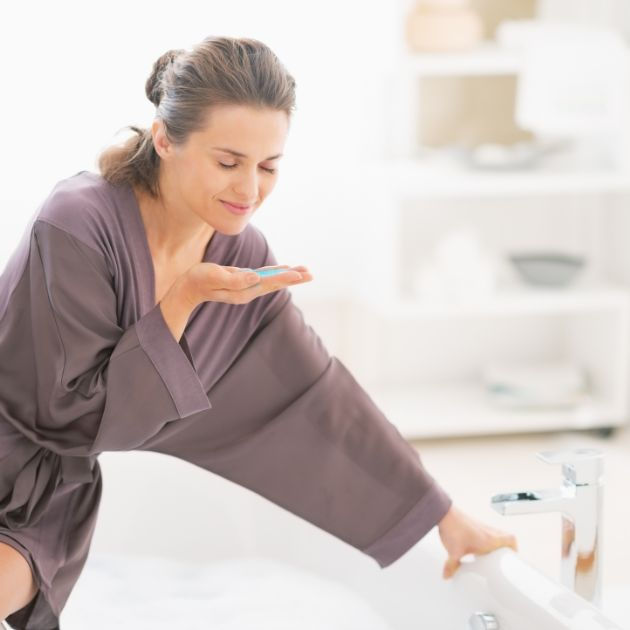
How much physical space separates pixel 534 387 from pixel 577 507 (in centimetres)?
177

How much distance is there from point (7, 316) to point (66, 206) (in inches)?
7.2

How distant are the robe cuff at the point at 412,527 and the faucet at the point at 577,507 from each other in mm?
176

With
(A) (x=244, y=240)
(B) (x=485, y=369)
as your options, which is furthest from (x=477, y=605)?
(B) (x=485, y=369)

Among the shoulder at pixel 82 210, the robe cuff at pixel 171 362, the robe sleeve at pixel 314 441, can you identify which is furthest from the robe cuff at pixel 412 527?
the shoulder at pixel 82 210

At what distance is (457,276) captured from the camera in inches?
134

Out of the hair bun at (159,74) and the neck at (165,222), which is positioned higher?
the hair bun at (159,74)

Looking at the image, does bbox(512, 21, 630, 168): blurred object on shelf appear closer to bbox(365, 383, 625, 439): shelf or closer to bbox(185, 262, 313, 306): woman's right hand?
bbox(365, 383, 625, 439): shelf

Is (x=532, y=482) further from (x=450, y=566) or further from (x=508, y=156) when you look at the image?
(x=450, y=566)

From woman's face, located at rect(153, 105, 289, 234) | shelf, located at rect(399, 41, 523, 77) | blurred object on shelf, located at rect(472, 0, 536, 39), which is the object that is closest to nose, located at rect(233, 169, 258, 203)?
woman's face, located at rect(153, 105, 289, 234)

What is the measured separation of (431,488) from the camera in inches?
76.9

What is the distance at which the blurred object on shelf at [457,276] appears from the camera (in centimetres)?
340

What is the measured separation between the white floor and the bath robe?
2.37ft

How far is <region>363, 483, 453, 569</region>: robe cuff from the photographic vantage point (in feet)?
6.39

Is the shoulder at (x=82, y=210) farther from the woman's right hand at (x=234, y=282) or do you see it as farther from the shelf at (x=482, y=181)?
the shelf at (x=482, y=181)
